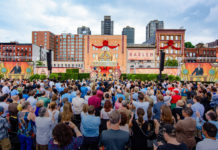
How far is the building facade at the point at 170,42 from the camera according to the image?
4762 cm

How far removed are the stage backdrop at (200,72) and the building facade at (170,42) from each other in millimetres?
25431

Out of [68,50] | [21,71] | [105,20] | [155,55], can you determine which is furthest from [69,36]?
[105,20]

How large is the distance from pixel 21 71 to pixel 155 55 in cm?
3934

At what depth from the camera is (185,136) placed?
9.81ft

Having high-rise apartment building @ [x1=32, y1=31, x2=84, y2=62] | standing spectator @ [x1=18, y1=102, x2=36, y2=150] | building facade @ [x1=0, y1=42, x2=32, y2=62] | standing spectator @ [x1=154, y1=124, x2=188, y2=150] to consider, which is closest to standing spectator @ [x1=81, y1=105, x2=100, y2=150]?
standing spectator @ [x1=18, y1=102, x2=36, y2=150]

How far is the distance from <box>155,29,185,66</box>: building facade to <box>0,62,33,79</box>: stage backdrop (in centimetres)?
3792

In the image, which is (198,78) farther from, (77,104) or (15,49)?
(15,49)

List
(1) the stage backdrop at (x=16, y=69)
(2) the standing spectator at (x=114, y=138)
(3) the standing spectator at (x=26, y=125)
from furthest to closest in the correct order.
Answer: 1. (1) the stage backdrop at (x=16, y=69)
2. (3) the standing spectator at (x=26, y=125)
3. (2) the standing spectator at (x=114, y=138)

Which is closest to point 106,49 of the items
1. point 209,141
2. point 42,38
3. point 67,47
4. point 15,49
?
point 209,141

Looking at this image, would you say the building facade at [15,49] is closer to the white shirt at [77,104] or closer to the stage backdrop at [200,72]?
the stage backdrop at [200,72]

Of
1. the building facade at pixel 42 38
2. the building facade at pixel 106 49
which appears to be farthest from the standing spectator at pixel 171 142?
the building facade at pixel 42 38

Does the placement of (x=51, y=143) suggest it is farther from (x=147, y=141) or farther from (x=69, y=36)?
(x=69, y=36)

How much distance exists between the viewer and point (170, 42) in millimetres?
47656

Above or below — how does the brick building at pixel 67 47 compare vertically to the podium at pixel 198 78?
above
